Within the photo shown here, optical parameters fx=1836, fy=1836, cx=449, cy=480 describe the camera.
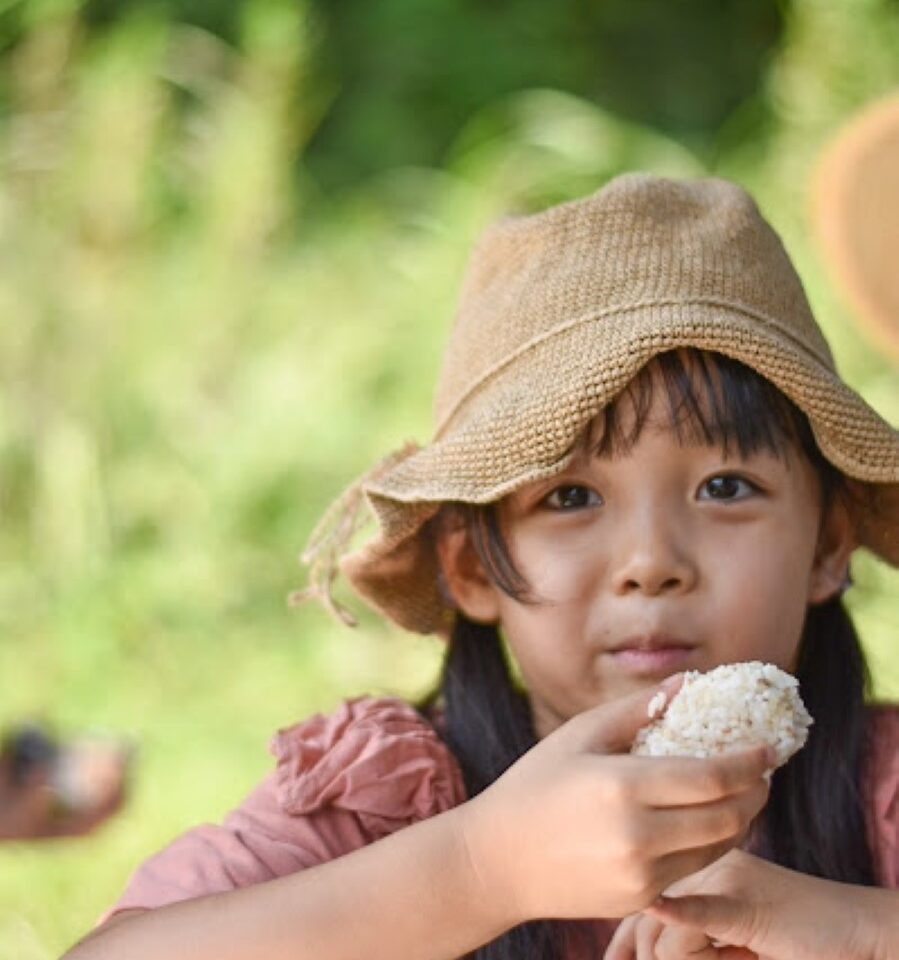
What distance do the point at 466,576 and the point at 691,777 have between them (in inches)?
22.1

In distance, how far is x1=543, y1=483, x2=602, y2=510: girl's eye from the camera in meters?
1.51

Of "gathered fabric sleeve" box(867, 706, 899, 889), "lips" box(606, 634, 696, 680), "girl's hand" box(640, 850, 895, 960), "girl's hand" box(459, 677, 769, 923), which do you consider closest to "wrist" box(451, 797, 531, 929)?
"girl's hand" box(459, 677, 769, 923)

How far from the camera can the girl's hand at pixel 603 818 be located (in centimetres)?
115

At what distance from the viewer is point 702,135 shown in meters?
4.05

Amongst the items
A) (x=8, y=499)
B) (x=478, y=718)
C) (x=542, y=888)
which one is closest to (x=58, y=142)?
(x=8, y=499)

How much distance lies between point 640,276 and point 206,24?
100 inches

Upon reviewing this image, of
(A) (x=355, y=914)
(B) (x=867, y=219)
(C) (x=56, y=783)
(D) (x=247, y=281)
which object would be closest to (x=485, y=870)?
(A) (x=355, y=914)

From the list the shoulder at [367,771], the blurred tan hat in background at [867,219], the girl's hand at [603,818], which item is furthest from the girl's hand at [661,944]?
the blurred tan hat in background at [867,219]

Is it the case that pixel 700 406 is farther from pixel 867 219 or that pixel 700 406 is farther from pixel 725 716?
pixel 867 219

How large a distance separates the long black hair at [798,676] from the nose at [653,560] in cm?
7

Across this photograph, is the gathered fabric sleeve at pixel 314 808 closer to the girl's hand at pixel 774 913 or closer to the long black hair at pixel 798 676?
the long black hair at pixel 798 676

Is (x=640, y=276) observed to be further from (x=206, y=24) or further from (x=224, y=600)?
(x=206, y=24)

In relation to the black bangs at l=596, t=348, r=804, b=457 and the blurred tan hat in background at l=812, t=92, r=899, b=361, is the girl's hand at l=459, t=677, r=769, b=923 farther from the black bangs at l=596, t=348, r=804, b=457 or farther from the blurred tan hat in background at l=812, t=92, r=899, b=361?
the blurred tan hat in background at l=812, t=92, r=899, b=361

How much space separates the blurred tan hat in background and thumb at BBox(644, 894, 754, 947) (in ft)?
5.45
